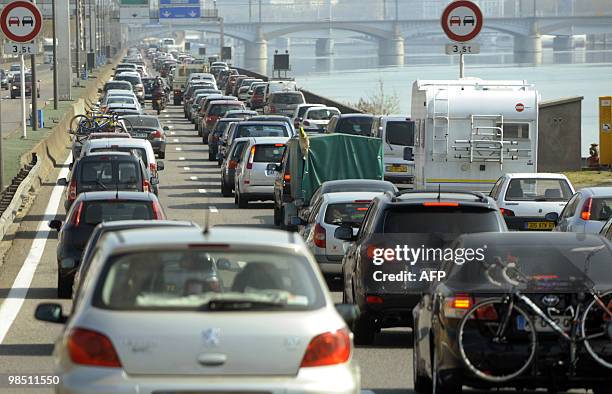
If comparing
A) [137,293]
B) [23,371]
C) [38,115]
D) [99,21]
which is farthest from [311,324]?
[99,21]

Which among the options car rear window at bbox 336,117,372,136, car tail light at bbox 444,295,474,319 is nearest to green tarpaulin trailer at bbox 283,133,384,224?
car rear window at bbox 336,117,372,136

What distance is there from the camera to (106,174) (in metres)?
25.2

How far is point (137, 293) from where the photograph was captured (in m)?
8.38

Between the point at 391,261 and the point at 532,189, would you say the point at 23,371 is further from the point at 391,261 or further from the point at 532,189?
the point at 532,189

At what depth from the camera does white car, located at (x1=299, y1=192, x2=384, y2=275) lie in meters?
19.1

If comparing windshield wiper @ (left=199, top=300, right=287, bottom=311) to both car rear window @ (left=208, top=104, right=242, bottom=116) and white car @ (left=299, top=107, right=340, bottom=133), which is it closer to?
white car @ (left=299, top=107, right=340, bottom=133)

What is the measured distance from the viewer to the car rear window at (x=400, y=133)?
120 feet

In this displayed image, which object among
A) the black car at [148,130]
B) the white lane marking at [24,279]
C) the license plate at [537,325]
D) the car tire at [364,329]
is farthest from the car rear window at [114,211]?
the black car at [148,130]

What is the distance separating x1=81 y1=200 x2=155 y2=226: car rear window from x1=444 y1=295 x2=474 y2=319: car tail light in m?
7.51

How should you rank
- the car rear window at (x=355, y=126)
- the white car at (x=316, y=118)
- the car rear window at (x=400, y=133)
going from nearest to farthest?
the car rear window at (x=400, y=133) < the car rear window at (x=355, y=126) < the white car at (x=316, y=118)

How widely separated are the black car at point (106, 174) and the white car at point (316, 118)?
28006 millimetres

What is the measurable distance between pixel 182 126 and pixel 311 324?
2468 inches

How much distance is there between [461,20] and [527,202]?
4.06 meters

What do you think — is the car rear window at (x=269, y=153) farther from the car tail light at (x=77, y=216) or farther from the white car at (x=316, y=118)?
the white car at (x=316, y=118)
